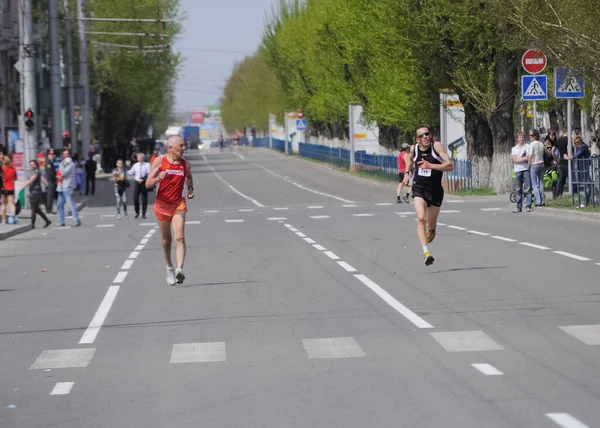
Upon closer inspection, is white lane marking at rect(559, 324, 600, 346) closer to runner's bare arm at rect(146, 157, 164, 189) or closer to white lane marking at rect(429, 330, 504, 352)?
white lane marking at rect(429, 330, 504, 352)

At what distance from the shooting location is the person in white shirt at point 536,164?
3009 cm

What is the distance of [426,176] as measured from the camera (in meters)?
17.1

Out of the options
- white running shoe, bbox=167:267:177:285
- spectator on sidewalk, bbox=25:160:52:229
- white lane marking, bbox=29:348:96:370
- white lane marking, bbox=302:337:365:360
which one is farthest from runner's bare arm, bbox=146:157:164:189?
spectator on sidewalk, bbox=25:160:52:229

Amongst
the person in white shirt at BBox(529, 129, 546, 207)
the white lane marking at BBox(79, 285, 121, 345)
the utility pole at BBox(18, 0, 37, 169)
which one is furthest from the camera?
the utility pole at BBox(18, 0, 37, 169)

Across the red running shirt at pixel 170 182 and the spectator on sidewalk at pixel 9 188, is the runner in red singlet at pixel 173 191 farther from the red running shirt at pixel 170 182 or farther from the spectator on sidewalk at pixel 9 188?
the spectator on sidewalk at pixel 9 188

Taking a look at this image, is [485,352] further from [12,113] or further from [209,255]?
[12,113]

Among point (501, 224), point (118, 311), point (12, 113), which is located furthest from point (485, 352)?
point (12, 113)

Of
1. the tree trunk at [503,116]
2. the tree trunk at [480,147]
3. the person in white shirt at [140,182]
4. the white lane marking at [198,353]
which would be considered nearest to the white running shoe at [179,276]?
the white lane marking at [198,353]

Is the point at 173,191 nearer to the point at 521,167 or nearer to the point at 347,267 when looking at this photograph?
the point at 347,267

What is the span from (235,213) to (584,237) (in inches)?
653

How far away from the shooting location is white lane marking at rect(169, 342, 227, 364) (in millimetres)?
10219

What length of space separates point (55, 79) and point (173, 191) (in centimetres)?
3352

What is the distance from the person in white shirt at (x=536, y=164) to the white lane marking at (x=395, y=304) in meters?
14.3

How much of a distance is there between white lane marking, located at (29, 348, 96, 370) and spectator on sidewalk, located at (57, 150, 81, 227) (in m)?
22.3
